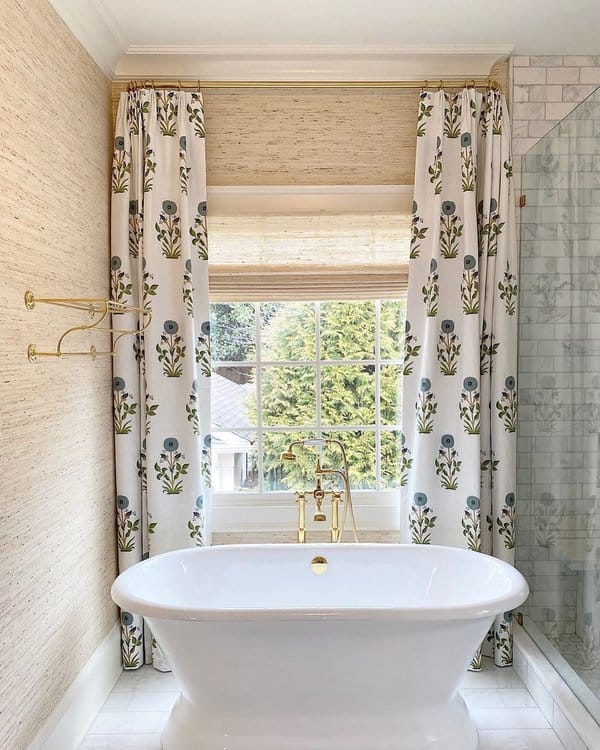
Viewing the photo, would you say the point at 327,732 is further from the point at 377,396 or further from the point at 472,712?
the point at 377,396

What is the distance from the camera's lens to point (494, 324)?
2.95 metres

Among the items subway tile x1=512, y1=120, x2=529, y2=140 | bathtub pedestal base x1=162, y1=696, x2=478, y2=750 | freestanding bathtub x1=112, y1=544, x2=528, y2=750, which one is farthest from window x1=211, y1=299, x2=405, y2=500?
bathtub pedestal base x1=162, y1=696, x2=478, y2=750

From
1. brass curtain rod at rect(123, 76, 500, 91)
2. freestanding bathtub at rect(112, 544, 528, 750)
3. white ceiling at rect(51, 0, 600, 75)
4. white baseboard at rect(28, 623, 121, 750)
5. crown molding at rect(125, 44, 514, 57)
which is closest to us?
freestanding bathtub at rect(112, 544, 528, 750)

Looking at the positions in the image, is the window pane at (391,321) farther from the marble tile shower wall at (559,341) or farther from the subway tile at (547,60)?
the subway tile at (547,60)

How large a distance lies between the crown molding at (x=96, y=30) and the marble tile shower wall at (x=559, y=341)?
1.79 metres

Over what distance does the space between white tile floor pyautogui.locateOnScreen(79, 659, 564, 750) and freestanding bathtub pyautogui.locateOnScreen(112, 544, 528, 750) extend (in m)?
0.15

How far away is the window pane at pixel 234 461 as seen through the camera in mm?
3234

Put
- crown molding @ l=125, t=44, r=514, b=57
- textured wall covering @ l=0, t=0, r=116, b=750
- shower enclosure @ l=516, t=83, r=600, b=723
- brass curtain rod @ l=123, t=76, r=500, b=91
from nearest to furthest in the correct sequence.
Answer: textured wall covering @ l=0, t=0, r=116, b=750
shower enclosure @ l=516, t=83, r=600, b=723
crown molding @ l=125, t=44, r=514, b=57
brass curtain rod @ l=123, t=76, r=500, b=91

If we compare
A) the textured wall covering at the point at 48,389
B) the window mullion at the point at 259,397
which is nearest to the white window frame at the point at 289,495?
the window mullion at the point at 259,397

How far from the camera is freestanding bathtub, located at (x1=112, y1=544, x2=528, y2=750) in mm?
2061

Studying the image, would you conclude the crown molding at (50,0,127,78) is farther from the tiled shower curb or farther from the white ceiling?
the tiled shower curb

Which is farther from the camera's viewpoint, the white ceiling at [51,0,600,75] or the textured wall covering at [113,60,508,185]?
the textured wall covering at [113,60,508,185]

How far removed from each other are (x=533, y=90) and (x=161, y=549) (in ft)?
8.89

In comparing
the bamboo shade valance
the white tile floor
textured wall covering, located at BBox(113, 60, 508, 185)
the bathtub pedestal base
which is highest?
textured wall covering, located at BBox(113, 60, 508, 185)
